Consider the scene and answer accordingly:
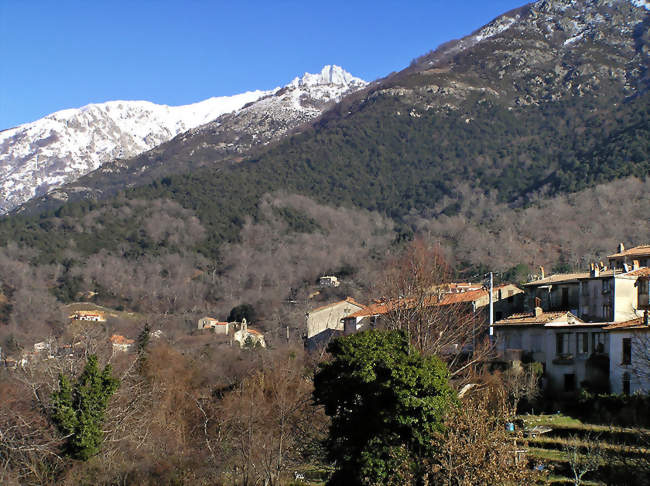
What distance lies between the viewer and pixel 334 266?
97.9m

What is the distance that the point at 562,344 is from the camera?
95.8 ft

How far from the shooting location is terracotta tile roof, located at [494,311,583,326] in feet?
97.9

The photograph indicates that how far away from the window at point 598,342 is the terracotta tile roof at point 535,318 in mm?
1584

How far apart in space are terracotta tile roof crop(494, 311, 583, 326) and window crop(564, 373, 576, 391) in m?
2.26

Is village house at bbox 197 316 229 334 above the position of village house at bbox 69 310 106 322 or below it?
below

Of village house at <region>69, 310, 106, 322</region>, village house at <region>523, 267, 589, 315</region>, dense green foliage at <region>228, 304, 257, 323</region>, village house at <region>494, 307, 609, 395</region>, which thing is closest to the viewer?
village house at <region>494, 307, 609, 395</region>

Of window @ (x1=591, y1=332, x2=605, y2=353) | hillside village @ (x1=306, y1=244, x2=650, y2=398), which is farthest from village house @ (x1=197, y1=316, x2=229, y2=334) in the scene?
window @ (x1=591, y1=332, x2=605, y2=353)

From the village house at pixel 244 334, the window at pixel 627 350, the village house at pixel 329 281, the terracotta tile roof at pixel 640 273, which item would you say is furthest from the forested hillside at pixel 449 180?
the window at pixel 627 350

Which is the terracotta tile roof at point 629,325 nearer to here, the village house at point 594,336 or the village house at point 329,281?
the village house at point 594,336

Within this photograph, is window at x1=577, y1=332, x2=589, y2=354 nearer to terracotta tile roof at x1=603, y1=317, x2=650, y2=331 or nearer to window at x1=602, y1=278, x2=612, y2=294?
terracotta tile roof at x1=603, y1=317, x2=650, y2=331

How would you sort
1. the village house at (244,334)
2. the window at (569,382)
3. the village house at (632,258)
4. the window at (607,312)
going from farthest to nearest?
the village house at (244,334) → the village house at (632,258) → the window at (607,312) → the window at (569,382)

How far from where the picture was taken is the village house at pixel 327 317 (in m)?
56.4

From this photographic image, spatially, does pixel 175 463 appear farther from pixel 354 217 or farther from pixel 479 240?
pixel 354 217

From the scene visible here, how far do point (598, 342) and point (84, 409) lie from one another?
56.2ft
